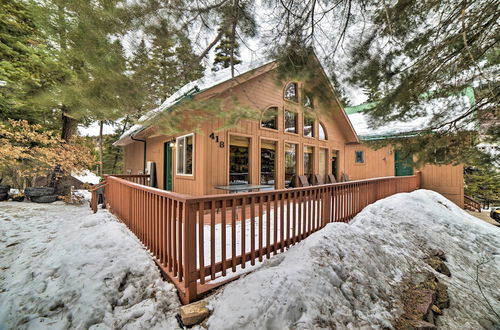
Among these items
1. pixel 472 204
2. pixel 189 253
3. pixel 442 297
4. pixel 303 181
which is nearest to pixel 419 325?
pixel 442 297

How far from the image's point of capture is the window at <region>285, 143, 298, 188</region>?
7918mm

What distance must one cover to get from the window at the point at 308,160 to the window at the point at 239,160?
3196 millimetres

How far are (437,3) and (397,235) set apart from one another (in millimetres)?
3706

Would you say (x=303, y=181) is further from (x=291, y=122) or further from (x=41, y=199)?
(x=41, y=199)

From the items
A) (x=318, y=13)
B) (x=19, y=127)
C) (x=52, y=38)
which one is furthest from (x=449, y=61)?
(x=19, y=127)

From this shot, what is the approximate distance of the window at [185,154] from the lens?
6.30m

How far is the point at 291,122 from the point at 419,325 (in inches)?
278

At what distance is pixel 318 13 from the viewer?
9.59 ft

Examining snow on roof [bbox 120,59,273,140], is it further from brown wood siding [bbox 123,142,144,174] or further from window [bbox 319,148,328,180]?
brown wood siding [bbox 123,142,144,174]

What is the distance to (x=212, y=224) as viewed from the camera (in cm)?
222

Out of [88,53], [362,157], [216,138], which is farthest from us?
[362,157]

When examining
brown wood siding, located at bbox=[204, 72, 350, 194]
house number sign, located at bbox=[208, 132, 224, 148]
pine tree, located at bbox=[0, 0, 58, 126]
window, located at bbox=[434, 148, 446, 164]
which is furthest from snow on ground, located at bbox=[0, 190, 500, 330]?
pine tree, located at bbox=[0, 0, 58, 126]

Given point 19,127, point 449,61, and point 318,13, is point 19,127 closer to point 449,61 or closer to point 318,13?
point 318,13

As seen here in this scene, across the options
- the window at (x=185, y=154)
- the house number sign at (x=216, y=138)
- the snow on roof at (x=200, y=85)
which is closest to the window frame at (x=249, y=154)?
the house number sign at (x=216, y=138)
